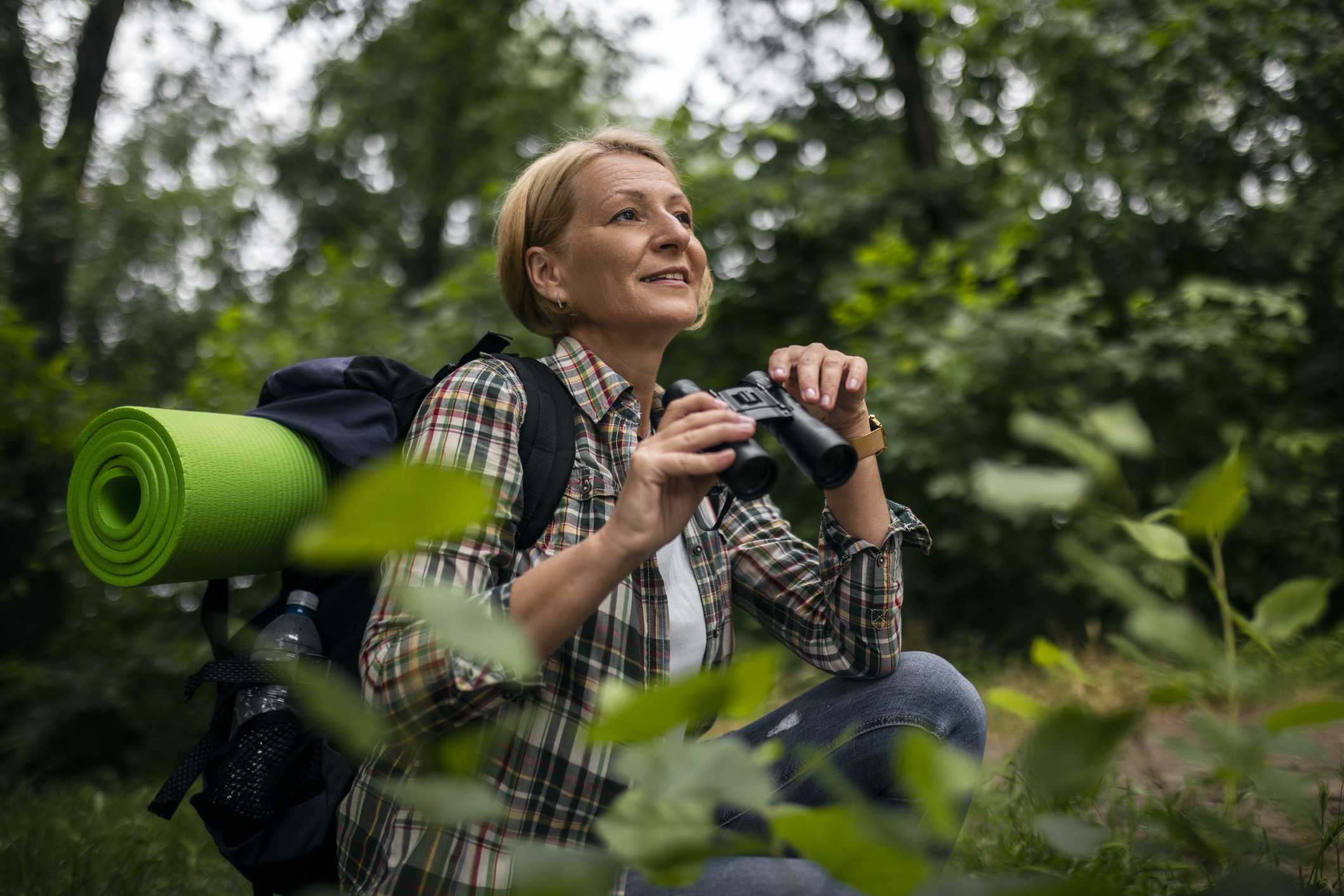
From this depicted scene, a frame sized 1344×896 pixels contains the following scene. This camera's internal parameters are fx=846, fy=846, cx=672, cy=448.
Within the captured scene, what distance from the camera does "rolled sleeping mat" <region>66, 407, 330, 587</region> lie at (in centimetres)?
120

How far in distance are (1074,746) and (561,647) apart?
0.97 metres

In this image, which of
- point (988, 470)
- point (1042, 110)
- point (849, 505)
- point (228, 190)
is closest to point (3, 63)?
point (849, 505)

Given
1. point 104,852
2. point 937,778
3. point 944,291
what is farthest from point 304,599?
point 944,291

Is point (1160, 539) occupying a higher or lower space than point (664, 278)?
lower

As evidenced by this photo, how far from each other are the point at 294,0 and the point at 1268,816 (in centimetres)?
621

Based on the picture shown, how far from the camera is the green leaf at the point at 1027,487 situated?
0.41m

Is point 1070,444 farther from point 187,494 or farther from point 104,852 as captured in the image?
point 104,852

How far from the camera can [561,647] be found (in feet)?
4.16

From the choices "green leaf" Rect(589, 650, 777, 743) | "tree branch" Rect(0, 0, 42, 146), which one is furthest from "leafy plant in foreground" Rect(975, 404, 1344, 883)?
"tree branch" Rect(0, 0, 42, 146)

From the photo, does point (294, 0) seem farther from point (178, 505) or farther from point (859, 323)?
point (178, 505)

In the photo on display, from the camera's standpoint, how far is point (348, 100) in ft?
26.2

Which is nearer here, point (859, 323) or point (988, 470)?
point (988, 470)

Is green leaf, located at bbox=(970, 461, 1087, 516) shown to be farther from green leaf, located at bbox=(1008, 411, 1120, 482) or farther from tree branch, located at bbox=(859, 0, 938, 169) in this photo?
tree branch, located at bbox=(859, 0, 938, 169)

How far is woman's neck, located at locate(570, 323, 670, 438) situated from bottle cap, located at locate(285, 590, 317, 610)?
64 cm
